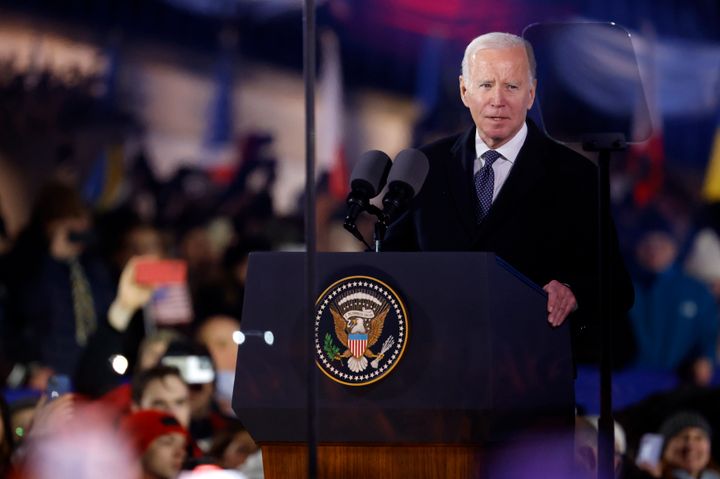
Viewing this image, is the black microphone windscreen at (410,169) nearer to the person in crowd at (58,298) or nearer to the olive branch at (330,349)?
the olive branch at (330,349)

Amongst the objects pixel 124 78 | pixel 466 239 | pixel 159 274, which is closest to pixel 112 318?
pixel 159 274

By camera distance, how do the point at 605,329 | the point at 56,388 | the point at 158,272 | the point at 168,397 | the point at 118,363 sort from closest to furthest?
the point at 605,329 → the point at 56,388 → the point at 168,397 → the point at 118,363 → the point at 158,272

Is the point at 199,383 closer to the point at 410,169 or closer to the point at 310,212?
the point at 410,169

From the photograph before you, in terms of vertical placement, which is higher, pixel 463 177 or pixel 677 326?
pixel 463 177

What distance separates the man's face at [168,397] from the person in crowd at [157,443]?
55 centimetres

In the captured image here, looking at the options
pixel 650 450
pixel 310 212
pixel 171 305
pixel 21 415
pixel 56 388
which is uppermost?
pixel 310 212

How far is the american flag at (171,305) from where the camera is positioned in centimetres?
698

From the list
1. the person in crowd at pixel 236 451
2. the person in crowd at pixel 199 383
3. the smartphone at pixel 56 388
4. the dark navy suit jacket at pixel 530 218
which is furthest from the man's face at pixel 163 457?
the dark navy suit jacket at pixel 530 218

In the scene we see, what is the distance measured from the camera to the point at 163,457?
457cm

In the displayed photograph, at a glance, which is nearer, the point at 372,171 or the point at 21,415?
the point at 372,171

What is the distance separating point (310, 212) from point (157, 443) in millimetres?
2526

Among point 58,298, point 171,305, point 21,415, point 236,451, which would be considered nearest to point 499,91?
point 21,415

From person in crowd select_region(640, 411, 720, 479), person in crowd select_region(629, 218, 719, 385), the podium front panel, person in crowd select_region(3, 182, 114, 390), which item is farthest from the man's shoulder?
person in crowd select_region(629, 218, 719, 385)

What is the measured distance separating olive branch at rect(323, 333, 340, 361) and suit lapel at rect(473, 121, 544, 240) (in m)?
0.52
